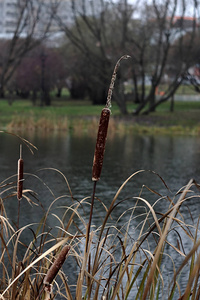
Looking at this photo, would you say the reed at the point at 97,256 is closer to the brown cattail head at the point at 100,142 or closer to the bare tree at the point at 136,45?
the brown cattail head at the point at 100,142

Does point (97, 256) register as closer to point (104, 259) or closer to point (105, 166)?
point (104, 259)

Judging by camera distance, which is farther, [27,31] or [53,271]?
[27,31]

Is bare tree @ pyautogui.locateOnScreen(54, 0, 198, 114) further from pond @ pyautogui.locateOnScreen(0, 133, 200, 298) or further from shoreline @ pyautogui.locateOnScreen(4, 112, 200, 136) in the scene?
pond @ pyautogui.locateOnScreen(0, 133, 200, 298)

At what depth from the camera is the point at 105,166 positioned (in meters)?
13.9

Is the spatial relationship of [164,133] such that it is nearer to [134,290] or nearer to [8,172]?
[8,172]

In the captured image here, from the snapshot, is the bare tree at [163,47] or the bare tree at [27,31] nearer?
the bare tree at [27,31]

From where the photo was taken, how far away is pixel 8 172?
39.2 ft

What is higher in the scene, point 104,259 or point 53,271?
point 53,271

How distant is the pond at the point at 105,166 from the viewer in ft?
31.2

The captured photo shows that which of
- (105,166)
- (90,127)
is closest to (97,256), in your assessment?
(105,166)

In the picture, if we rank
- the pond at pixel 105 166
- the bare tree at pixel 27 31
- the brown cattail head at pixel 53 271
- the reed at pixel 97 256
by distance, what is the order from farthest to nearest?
1. the bare tree at pixel 27 31
2. the pond at pixel 105 166
3. the reed at pixel 97 256
4. the brown cattail head at pixel 53 271

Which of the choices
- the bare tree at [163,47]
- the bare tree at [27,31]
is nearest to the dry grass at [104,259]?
the bare tree at [27,31]

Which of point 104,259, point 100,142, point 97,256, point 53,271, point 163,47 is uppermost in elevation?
point 163,47

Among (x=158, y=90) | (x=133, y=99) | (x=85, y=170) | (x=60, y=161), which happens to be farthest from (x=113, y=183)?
(x=158, y=90)
